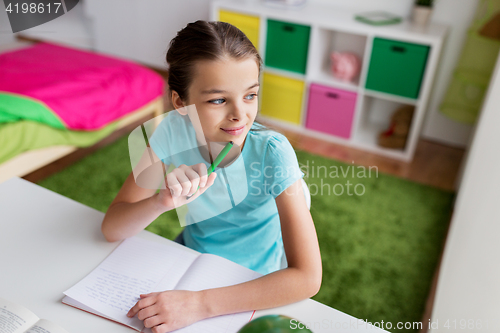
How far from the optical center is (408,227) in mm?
1891

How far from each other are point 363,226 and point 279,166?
4.00ft

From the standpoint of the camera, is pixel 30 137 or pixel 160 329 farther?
pixel 30 137

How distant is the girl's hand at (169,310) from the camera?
639 millimetres

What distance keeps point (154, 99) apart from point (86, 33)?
5.43ft

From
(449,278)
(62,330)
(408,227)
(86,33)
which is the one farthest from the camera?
(86,33)

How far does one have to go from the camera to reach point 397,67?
226cm

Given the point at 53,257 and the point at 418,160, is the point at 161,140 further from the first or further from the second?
the point at 418,160

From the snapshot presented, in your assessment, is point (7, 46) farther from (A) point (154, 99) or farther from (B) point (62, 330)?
(B) point (62, 330)

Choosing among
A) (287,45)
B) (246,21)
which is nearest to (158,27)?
(246,21)

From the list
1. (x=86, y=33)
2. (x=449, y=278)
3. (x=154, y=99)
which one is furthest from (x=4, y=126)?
(x=86, y=33)

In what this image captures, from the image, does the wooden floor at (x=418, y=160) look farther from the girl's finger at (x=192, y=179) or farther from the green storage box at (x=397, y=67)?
the girl's finger at (x=192, y=179)

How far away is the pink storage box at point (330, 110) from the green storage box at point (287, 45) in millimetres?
183

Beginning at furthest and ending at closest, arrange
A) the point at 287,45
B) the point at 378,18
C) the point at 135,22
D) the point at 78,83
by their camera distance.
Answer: the point at 135,22 → the point at 287,45 → the point at 378,18 → the point at 78,83

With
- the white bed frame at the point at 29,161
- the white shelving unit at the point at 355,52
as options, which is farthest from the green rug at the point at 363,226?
the white shelving unit at the point at 355,52
